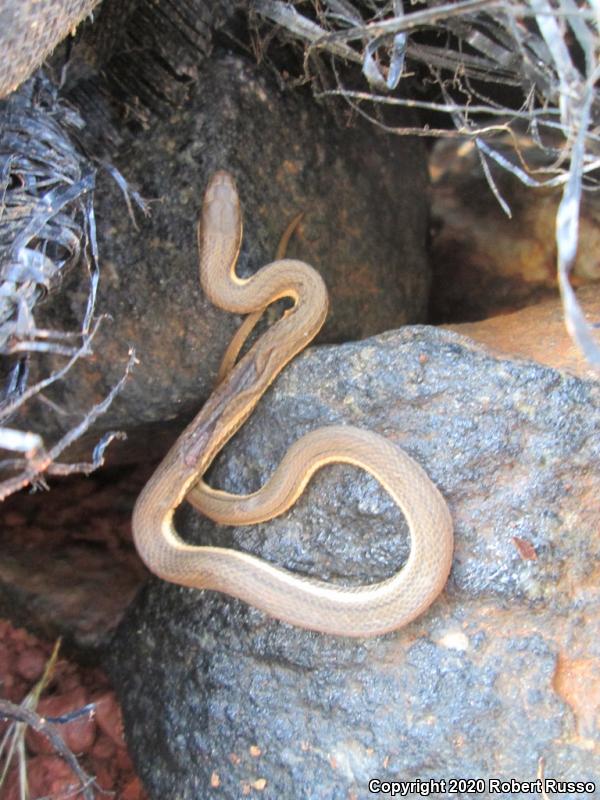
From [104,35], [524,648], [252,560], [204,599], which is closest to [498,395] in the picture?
[524,648]

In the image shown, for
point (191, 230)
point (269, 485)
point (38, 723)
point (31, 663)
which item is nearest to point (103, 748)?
point (31, 663)

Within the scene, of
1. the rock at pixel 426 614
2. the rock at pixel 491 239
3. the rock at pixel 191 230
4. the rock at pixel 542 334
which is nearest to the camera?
the rock at pixel 426 614

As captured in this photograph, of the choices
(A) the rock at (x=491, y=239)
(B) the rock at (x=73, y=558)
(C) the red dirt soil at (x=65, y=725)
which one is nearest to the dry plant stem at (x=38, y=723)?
(C) the red dirt soil at (x=65, y=725)

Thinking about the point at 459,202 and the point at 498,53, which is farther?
the point at 459,202

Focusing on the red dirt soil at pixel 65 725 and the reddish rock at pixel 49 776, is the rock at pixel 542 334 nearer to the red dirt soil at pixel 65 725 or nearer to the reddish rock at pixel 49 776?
the red dirt soil at pixel 65 725

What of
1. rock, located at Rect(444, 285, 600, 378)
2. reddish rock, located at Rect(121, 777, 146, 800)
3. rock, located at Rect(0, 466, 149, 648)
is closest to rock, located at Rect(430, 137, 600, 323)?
rock, located at Rect(444, 285, 600, 378)

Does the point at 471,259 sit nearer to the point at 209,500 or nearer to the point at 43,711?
the point at 209,500

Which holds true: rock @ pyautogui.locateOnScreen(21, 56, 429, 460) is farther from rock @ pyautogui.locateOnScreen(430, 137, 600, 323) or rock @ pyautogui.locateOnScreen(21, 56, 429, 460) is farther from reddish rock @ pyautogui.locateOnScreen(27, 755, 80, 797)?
reddish rock @ pyautogui.locateOnScreen(27, 755, 80, 797)
